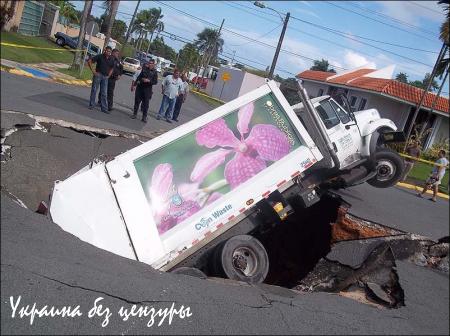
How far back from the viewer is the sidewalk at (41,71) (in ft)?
16.4

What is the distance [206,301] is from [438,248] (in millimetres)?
4437

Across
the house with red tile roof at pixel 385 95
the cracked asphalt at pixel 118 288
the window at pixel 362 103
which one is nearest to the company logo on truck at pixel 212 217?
the cracked asphalt at pixel 118 288

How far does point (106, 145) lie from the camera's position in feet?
27.0

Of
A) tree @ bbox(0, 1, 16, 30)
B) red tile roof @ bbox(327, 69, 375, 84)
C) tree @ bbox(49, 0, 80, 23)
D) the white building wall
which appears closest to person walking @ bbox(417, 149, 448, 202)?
red tile roof @ bbox(327, 69, 375, 84)

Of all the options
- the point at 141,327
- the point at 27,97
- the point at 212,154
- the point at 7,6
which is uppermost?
the point at 7,6

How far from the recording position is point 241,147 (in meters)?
5.80

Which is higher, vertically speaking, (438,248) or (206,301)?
(438,248)

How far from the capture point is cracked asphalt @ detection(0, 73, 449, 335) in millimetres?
3928

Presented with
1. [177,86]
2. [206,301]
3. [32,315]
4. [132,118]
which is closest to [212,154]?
[206,301]

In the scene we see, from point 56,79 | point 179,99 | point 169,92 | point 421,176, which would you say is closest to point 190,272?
point 56,79

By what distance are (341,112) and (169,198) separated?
159 inches

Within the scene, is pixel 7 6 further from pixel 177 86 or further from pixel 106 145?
pixel 177 86

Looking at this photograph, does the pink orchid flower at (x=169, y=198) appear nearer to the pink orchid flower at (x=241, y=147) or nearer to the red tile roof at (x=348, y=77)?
the pink orchid flower at (x=241, y=147)

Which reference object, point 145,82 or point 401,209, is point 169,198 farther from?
point 145,82
